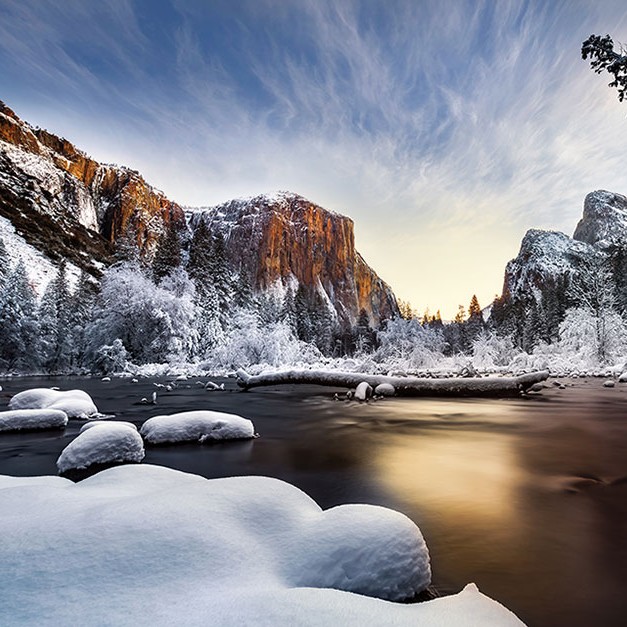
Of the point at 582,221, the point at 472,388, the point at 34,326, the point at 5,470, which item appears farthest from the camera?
the point at 582,221

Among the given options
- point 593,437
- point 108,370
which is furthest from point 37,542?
point 108,370

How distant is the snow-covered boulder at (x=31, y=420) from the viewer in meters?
6.59

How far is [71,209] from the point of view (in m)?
102

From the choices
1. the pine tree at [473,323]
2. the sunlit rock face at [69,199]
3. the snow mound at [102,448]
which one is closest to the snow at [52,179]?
the sunlit rock face at [69,199]

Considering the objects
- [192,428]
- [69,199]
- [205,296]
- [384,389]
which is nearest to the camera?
[192,428]

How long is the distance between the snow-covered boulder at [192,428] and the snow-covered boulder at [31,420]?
2.25 meters

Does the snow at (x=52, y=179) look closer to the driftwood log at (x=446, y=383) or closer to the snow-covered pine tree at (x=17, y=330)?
the snow-covered pine tree at (x=17, y=330)

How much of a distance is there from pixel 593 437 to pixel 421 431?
9.03ft

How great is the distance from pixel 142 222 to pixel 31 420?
437 ft

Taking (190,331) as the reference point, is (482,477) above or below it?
below

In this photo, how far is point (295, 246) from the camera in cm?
15725

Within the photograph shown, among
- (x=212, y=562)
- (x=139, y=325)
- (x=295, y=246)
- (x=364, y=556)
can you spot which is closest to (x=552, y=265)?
(x=295, y=246)

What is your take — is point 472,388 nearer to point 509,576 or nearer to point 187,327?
point 509,576

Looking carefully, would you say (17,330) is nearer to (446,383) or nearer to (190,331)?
(190,331)
